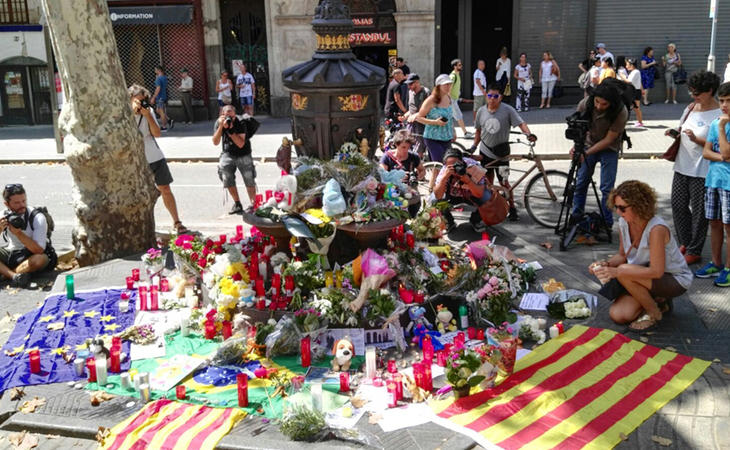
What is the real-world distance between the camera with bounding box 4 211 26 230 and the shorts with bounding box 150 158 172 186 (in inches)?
81.1

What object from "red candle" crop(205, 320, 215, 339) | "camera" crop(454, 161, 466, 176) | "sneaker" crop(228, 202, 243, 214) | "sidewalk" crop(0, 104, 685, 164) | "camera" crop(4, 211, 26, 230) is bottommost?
"red candle" crop(205, 320, 215, 339)

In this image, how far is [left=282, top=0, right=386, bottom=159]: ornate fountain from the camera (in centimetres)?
755

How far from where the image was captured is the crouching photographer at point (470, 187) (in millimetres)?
9367

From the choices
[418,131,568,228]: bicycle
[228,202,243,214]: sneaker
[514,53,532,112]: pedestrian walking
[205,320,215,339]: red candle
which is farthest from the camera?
[514,53,532,112]: pedestrian walking

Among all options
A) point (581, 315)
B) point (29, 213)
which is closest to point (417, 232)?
point (581, 315)

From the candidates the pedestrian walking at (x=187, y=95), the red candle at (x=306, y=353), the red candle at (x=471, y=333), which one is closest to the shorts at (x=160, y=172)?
the red candle at (x=306, y=353)

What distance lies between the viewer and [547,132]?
18.9 meters

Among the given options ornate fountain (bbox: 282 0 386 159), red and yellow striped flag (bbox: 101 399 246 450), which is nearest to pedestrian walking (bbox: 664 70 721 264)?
ornate fountain (bbox: 282 0 386 159)

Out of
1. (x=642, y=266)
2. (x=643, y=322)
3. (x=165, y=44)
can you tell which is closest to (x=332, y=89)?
(x=642, y=266)

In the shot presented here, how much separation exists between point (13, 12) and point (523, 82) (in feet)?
52.5

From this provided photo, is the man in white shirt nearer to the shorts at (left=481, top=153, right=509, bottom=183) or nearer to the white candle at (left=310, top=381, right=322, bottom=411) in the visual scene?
the shorts at (left=481, top=153, right=509, bottom=183)

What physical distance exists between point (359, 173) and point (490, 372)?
251 centimetres

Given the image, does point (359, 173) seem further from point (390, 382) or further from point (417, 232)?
point (390, 382)

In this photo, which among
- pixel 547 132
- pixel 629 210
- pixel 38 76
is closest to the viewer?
pixel 629 210
